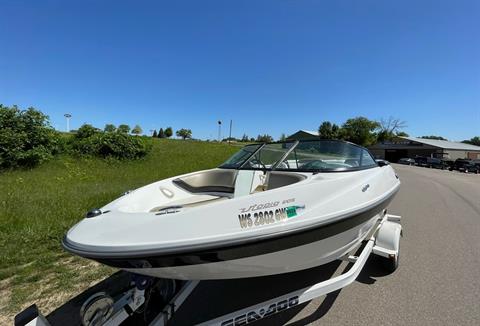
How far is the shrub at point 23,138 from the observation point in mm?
10531

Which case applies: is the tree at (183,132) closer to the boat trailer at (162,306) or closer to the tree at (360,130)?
the tree at (360,130)

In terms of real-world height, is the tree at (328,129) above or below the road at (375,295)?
above

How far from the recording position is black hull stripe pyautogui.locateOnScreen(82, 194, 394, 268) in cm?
181

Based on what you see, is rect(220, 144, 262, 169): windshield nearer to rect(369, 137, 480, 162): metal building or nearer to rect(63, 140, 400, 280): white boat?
rect(63, 140, 400, 280): white boat

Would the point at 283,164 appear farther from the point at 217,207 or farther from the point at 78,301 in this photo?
the point at 78,301

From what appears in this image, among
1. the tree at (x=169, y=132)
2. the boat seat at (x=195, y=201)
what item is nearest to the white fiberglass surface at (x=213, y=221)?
the boat seat at (x=195, y=201)

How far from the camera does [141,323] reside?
2182mm

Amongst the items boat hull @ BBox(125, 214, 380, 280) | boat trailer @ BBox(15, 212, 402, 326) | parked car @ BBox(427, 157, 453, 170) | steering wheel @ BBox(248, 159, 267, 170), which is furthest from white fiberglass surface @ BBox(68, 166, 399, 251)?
parked car @ BBox(427, 157, 453, 170)

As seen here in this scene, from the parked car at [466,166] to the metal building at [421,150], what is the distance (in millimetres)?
14023

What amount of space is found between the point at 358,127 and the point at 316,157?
65.6m

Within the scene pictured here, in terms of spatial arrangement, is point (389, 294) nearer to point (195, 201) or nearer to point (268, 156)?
point (268, 156)

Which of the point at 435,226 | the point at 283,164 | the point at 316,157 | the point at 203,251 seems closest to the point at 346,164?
the point at 316,157

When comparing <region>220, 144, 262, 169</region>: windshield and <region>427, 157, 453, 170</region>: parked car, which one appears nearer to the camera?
<region>220, 144, 262, 169</region>: windshield

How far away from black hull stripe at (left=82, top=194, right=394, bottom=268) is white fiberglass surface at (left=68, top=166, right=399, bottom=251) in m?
0.07
